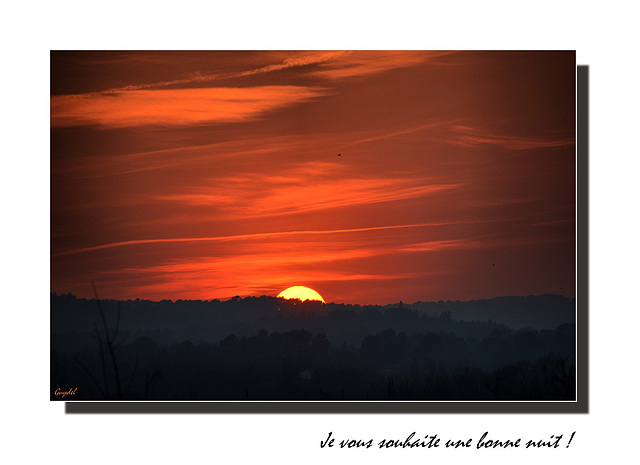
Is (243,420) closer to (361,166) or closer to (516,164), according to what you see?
(361,166)

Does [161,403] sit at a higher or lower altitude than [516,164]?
lower

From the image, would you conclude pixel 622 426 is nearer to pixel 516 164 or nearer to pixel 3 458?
pixel 516 164

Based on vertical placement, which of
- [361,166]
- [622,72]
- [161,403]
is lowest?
[161,403]

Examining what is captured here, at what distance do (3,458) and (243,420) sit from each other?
149cm

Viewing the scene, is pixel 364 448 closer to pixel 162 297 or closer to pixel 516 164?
pixel 162 297

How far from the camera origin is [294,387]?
18.4 ft

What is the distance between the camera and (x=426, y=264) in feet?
18.5

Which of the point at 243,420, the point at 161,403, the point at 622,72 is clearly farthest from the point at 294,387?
the point at 622,72

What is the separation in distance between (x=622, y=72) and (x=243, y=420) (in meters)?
3.11

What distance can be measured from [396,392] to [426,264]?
2.59 ft

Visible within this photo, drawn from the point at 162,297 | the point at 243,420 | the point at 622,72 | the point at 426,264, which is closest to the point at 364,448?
the point at 243,420
